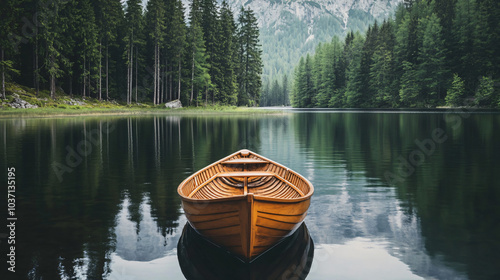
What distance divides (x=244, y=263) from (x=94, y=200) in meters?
6.09

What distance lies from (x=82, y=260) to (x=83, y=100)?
5355 centimetres

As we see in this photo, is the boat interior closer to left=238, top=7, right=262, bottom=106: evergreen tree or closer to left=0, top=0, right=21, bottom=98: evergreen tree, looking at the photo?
left=0, top=0, right=21, bottom=98: evergreen tree

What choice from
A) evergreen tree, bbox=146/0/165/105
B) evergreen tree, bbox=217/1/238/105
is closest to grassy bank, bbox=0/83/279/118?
evergreen tree, bbox=146/0/165/105

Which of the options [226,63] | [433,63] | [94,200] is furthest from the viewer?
[433,63]

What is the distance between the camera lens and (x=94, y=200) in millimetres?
10805

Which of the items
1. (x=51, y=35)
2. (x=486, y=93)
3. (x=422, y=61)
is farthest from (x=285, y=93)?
(x=51, y=35)

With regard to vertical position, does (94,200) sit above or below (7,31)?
below

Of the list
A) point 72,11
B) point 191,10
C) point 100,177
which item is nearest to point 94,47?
point 72,11

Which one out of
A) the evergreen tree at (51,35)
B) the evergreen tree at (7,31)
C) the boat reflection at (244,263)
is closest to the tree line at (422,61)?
the evergreen tree at (51,35)

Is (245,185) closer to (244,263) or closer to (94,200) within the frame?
(244,263)

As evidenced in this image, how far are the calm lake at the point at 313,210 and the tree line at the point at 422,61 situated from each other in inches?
2041

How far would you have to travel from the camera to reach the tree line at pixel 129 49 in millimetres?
48562

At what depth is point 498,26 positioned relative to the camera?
6462 centimetres

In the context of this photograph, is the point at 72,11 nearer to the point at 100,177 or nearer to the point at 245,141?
the point at 245,141
